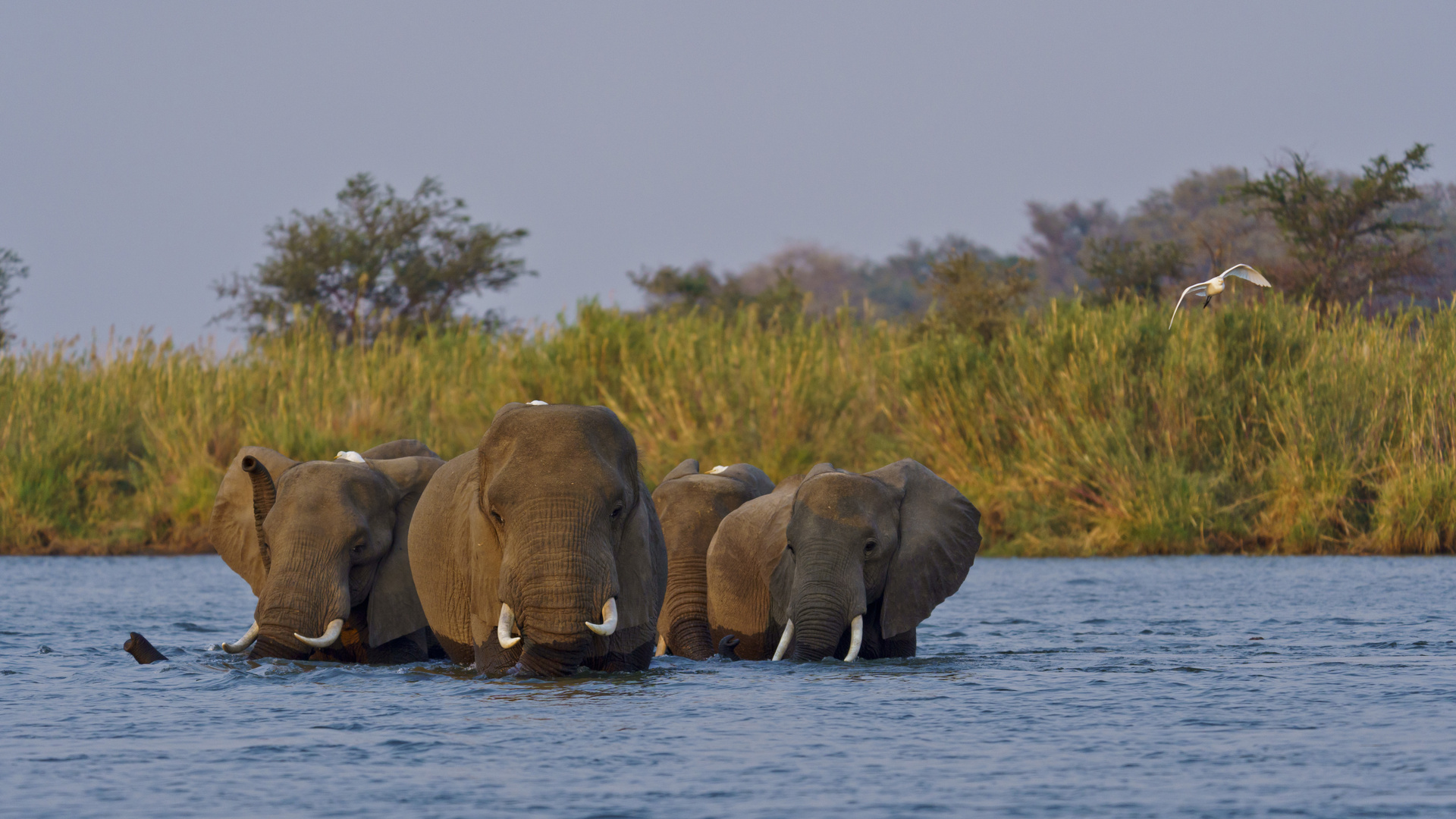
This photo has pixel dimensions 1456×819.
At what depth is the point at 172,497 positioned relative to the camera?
80.8 feet

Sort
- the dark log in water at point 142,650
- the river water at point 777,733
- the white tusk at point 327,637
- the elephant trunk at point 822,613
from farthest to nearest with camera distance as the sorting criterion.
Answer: the dark log in water at point 142,650, the elephant trunk at point 822,613, the white tusk at point 327,637, the river water at point 777,733

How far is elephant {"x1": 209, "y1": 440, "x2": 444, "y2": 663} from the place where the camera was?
385 inches

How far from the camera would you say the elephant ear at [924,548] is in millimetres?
10367

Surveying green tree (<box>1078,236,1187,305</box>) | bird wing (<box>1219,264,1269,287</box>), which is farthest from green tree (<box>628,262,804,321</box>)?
bird wing (<box>1219,264,1269,287</box>)

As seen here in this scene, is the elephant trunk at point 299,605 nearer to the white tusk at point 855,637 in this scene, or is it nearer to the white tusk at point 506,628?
the white tusk at point 506,628

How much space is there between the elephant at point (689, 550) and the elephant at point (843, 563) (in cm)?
47

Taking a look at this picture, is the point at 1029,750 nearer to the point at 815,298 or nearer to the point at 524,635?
the point at 524,635

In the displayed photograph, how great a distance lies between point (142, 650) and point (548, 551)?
3.93 metres

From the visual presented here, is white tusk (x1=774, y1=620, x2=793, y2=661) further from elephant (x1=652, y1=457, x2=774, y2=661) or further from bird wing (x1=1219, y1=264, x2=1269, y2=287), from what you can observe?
bird wing (x1=1219, y1=264, x2=1269, y2=287)

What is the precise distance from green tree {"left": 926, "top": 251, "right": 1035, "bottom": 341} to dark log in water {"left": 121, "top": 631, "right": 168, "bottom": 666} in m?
17.9

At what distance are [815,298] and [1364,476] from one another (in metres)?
56.6

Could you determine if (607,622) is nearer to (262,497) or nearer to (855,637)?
(855,637)

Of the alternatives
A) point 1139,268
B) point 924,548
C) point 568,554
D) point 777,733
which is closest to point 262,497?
point 568,554

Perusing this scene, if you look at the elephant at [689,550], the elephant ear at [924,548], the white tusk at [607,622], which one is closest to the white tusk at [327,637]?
the white tusk at [607,622]
